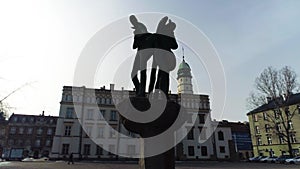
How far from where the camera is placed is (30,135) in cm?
6469

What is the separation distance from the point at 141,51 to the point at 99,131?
39.5 m

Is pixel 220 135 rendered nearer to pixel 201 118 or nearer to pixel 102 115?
pixel 201 118

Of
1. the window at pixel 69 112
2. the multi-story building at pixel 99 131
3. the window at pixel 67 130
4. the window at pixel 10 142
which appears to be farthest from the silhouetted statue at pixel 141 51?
the window at pixel 10 142

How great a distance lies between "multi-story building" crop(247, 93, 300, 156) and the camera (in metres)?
45.0

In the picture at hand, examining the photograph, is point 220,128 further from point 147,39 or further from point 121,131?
point 147,39

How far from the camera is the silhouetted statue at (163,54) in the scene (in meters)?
5.67

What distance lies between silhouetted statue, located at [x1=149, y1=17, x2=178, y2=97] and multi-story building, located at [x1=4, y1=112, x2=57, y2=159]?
65.8 metres

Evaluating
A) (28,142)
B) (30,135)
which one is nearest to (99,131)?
(30,135)

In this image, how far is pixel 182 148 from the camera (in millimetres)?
45188

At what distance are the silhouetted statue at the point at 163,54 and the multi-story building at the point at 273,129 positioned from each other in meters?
42.5

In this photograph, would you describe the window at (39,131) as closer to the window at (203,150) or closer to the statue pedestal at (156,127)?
the window at (203,150)

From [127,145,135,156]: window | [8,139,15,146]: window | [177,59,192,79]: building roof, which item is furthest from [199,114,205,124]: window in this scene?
[8,139,15,146]: window

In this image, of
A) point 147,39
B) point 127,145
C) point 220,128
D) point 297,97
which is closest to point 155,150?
point 147,39

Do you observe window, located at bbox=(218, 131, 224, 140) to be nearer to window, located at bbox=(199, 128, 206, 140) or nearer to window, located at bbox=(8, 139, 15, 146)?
window, located at bbox=(199, 128, 206, 140)
